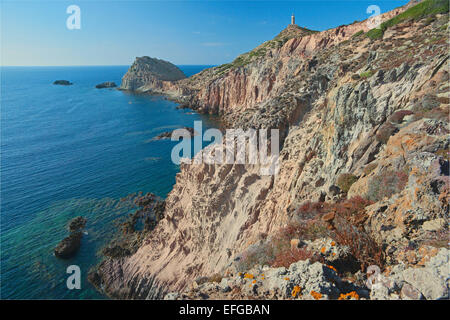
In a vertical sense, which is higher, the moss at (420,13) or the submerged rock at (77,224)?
the moss at (420,13)

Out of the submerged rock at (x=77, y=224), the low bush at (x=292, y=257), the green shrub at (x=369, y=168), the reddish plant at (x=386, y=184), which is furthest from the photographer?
the submerged rock at (x=77, y=224)

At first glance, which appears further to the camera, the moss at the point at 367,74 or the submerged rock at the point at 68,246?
the submerged rock at the point at 68,246

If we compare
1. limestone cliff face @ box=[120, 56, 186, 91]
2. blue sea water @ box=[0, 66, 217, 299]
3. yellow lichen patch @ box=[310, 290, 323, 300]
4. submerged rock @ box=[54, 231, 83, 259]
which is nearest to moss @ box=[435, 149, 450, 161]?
yellow lichen patch @ box=[310, 290, 323, 300]

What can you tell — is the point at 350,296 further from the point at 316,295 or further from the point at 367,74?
the point at 367,74

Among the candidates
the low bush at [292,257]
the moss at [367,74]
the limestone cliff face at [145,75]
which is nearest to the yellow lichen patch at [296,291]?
the low bush at [292,257]

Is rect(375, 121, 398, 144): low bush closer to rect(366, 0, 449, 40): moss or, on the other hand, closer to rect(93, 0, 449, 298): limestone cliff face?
rect(93, 0, 449, 298): limestone cliff face

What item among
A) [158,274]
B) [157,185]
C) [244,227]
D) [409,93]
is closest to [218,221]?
[244,227]

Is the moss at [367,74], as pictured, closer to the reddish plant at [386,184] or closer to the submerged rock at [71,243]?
the reddish plant at [386,184]

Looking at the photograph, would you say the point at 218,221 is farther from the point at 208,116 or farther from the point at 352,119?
the point at 208,116
